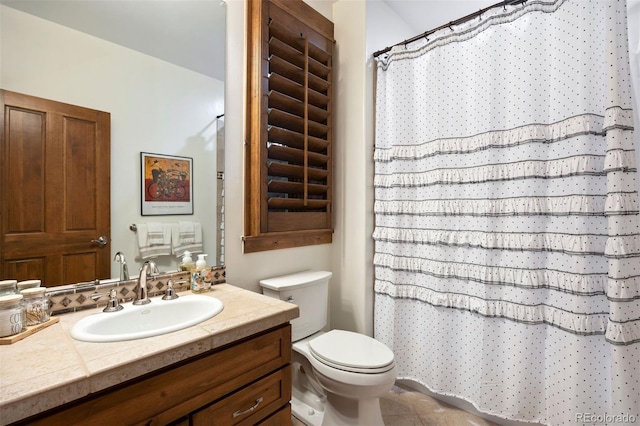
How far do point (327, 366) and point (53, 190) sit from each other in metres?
1.31

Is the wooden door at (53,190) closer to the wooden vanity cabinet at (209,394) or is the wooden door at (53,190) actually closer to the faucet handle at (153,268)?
the faucet handle at (153,268)

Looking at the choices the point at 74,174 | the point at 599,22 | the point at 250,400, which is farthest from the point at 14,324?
the point at 599,22

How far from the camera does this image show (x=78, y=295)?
3.61ft

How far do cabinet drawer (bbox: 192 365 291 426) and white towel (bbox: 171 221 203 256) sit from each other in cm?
72

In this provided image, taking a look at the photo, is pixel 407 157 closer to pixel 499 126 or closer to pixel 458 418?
pixel 499 126

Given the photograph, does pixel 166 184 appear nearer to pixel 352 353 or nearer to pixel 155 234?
pixel 155 234

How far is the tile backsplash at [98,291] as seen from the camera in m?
1.06

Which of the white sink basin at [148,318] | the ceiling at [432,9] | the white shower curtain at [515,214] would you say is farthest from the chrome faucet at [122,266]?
the ceiling at [432,9]

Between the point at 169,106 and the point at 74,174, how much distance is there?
492 millimetres

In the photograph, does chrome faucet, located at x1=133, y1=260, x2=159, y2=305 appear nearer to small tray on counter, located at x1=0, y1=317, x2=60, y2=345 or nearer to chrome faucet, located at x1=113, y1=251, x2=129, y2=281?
chrome faucet, located at x1=113, y1=251, x2=129, y2=281

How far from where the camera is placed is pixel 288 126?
1.79 metres

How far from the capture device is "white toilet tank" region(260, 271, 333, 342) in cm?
159

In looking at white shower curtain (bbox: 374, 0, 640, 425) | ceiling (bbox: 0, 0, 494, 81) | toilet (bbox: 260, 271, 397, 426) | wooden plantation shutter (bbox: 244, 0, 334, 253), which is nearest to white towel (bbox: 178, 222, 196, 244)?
wooden plantation shutter (bbox: 244, 0, 334, 253)

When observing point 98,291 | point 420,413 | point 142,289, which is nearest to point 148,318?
point 142,289
